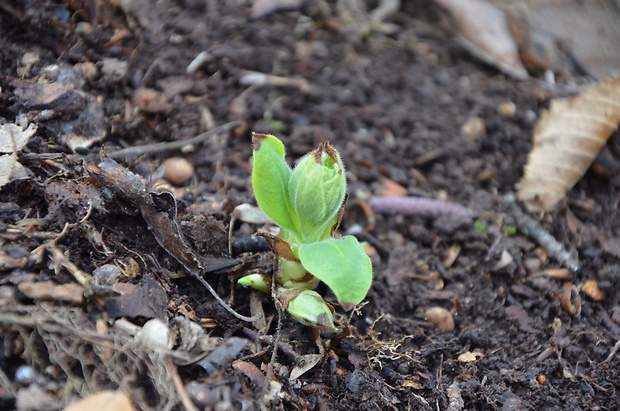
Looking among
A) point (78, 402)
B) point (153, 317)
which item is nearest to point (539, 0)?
point (153, 317)

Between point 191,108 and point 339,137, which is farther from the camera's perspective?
point 339,137

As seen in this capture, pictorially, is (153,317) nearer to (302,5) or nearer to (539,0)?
(302,5)

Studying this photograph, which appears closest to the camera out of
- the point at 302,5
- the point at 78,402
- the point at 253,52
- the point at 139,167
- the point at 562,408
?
the point at 78,402

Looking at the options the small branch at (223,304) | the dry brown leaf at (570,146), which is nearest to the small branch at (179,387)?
the small branch at (223,304)

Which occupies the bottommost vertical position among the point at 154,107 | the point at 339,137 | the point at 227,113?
the point at 339,137

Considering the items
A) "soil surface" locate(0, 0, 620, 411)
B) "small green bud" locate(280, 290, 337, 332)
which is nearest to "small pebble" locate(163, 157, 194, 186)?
"soil surface" locate(0, 0, 620, 411)

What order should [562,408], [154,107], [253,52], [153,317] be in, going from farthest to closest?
[253,52], [154,107], [562,408], [153,317]

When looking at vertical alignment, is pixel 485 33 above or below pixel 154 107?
below

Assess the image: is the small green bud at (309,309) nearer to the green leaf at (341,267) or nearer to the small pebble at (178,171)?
the green leaf at (341,267)

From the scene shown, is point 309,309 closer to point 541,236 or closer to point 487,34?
point 541,236
